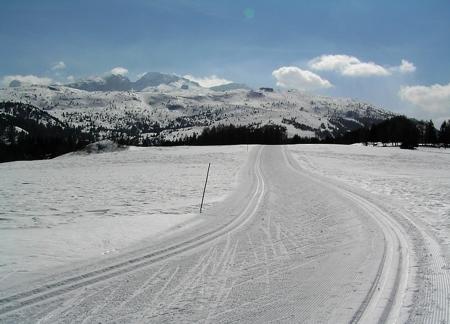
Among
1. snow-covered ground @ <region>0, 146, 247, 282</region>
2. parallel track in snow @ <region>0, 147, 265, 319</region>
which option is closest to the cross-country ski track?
parallel track in snow @ <region>0, 147, 265, 319</region>

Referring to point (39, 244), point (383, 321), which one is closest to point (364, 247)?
point (383, 321)

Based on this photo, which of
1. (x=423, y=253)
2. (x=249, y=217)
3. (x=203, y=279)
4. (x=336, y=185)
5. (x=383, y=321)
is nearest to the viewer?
(x=383, y=321)

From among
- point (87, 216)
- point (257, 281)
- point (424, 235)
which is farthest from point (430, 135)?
point (257, 281)

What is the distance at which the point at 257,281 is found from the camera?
→ 7.54m

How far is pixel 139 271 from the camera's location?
798cm

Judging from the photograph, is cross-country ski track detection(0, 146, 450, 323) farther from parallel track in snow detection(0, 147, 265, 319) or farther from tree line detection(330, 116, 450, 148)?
tree line detection(330, 116, 450, 148)

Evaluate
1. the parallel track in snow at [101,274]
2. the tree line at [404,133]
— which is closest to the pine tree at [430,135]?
the tree line at [404,133]

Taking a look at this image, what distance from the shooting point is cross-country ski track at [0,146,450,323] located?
611 cm

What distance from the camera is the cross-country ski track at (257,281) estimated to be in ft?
20.0

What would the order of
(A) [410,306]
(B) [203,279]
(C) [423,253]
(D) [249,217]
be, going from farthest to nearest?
(D) [249,217] < (C) [423,253] < (B) [203,279] < (A) [410,306]

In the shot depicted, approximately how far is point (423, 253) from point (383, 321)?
434 centimetres

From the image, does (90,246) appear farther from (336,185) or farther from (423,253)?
(336,185)

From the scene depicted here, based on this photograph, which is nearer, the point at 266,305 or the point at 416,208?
the point at 266,305

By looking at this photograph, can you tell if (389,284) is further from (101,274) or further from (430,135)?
(430,135)
